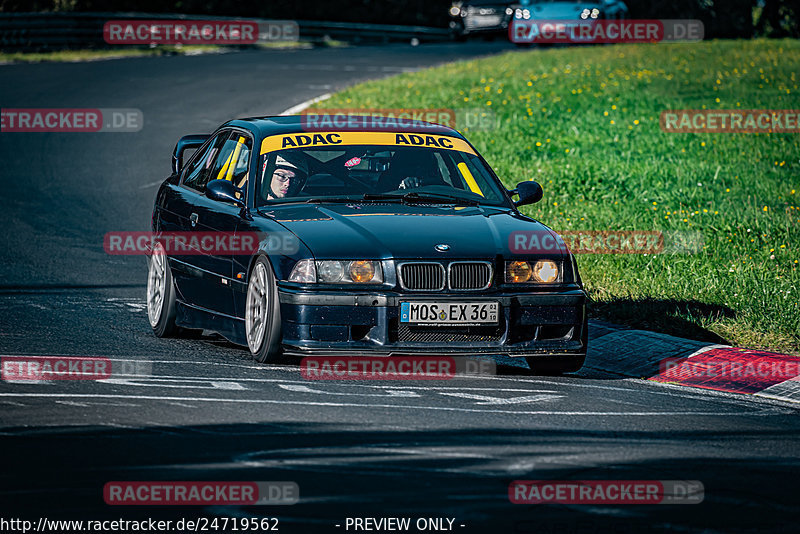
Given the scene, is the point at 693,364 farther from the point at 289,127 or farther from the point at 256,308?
the point at 289,127

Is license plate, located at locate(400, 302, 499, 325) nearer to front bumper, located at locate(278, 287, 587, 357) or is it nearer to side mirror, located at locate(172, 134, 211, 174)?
front bumper, located at locate(278, 287, 587, 357)

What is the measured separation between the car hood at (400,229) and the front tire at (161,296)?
1.35 m

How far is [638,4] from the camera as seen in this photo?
5884 cm

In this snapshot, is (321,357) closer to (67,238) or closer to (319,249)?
(319,249)

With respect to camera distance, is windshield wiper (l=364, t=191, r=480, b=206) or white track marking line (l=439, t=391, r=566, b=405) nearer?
white track marking line (l=439, t=391, r=566, b=405)

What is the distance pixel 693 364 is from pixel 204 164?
160 inches

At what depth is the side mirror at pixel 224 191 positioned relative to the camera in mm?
9797

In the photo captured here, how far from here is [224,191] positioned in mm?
9820

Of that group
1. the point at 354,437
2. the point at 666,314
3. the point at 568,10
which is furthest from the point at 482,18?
the point at 354,437

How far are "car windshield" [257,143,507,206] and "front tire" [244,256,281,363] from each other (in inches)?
31.5

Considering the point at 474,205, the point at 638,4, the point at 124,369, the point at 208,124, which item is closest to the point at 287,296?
the point at 124,369

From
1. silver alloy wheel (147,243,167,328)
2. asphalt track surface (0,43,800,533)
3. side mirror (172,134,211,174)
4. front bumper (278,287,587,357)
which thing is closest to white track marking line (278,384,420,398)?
asphalt track surface (0,43,800,533)

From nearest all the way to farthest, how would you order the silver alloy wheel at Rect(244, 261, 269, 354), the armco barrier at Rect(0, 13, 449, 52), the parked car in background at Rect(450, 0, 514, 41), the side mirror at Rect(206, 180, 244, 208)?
1. the silver alloy wheel at Rect(244, 261, 269, 354)
2. the side mirror at Rect(206, 180, 244, 208)
3. the armco barrier at Rect(0, 13, 449, 52)
4. the parked car in background at Rect(450, 0, 514, 41)

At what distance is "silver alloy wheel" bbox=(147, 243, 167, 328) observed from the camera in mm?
10656
